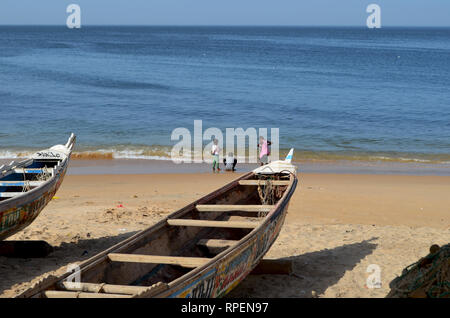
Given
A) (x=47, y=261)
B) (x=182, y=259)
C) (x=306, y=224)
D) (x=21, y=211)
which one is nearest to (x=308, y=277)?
(x=182, y=259)

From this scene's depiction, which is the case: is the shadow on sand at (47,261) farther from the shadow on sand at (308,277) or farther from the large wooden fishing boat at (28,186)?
the shadow on sand at (308,277)

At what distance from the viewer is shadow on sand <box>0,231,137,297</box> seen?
861cm

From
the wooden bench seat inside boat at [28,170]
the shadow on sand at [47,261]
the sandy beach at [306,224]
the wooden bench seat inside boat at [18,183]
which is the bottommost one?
the sandy beach at [306,224]

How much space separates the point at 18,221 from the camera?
29.2 ft

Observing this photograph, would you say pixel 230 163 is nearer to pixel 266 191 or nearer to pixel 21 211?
pixel 266 191

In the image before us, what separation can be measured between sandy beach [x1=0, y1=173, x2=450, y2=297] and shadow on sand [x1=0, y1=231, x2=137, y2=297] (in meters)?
0.02

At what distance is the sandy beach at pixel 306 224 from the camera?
345 inches

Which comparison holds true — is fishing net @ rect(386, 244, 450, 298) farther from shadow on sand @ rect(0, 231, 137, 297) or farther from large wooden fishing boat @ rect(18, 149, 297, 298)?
shadow on sand @ rect(0, 231, 137, 297)

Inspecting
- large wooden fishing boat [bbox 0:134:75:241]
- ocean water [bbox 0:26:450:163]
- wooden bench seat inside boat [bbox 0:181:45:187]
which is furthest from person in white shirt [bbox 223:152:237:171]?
wooden bench seat inside boat [bbox 0:181:45:187]

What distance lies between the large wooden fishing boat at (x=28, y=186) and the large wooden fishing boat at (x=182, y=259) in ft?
7.72

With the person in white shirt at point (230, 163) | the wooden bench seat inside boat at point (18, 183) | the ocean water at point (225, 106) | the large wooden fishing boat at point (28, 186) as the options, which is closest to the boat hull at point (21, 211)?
the large wooden fishing boat at point (28, 186)

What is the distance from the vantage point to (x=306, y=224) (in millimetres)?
12320

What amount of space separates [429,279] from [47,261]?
6371mm
